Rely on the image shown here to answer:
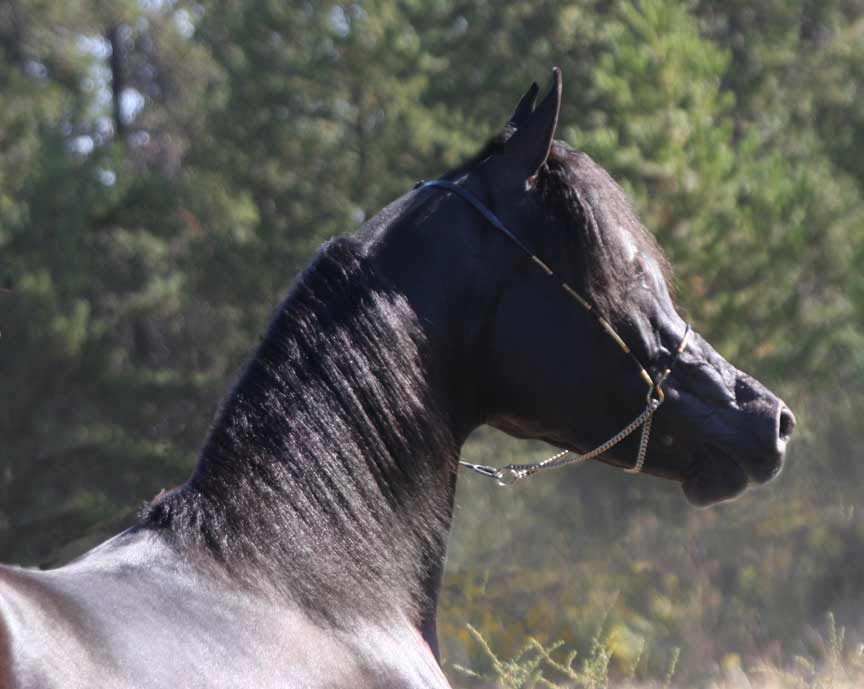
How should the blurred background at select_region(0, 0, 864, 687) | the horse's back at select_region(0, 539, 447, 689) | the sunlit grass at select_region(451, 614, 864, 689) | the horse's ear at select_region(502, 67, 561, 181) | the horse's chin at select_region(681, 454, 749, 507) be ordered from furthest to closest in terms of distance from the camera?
the blurred background at select_region(0, 0, 864, 687)
the sunlit grass at select_region(451, 614, 864, 689)
the horse's chin at select_region(681, 454, 749, 507)
the horse's ear at select_region(502, 67, 561, 181)
the horse's back at select_region(0, 539, 447, 689)

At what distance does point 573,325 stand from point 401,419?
409 mm

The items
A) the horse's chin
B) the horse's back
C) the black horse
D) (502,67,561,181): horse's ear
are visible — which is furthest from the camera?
the horse's chin

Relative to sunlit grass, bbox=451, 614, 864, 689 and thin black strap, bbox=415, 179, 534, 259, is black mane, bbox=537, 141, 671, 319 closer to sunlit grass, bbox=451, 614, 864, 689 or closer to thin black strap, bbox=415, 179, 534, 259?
thin black strap, bbox=415, 179, 534, 259

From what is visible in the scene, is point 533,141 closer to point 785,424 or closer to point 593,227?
point 593,227

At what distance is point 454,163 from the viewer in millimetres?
11047

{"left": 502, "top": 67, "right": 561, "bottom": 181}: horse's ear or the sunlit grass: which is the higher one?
{"left": 502, "top": 67, "right": 561, "bottom": 181}: horse's ear

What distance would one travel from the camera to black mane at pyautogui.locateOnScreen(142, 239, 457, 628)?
2111 millimetres

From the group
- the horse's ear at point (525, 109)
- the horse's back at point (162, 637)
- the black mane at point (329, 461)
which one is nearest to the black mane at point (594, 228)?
the horse's ear at point (525, 109)

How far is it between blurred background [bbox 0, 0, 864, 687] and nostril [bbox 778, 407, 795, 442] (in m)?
6.84

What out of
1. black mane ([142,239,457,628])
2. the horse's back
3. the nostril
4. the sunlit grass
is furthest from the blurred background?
the horse's back

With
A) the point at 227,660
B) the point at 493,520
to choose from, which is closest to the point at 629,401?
the point at 227,660

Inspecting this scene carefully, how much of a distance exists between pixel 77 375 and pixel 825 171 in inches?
283

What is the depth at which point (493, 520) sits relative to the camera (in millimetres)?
14414

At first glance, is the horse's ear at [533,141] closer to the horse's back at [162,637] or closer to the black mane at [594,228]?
the black mane at [594,228]
